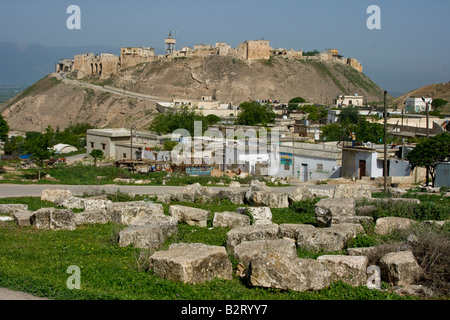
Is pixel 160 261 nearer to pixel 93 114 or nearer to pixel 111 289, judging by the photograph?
pixel 111 289

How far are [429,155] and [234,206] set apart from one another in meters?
10.4

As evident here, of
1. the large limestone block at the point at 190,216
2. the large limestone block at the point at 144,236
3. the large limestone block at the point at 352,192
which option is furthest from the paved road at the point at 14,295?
the large limestone block at the point at 352,192

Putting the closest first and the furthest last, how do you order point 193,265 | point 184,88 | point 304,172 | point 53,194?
point 193,265, point 53,194, point 304,172, point 184,88

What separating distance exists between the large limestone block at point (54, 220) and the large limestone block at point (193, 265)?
154 inches

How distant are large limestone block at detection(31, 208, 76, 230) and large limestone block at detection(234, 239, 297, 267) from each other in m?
4.16

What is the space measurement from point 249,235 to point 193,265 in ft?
7.06

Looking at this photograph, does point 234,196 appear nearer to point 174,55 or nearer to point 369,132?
point 369,132

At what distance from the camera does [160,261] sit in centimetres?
668

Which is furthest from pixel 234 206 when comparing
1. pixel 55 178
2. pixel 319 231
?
pixel 55 178

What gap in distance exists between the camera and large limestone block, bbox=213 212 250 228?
407 inches

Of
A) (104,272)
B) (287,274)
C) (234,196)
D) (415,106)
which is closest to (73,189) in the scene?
(234,196)

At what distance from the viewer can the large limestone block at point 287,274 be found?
6207mm

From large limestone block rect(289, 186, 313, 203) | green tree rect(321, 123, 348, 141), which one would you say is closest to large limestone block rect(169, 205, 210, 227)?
large limestone block rect(289, 186, 313, 203)

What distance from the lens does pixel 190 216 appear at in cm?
1066
